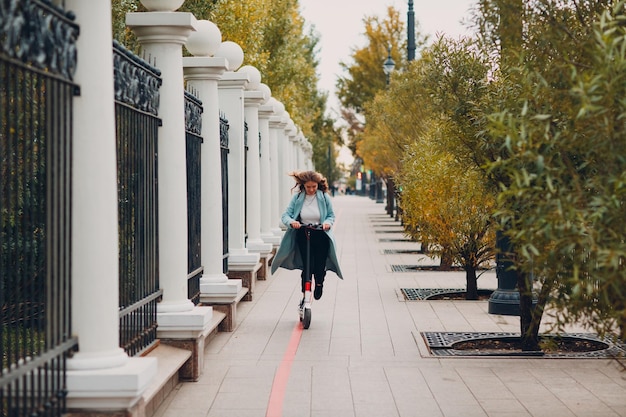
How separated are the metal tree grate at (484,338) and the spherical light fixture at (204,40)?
3733 millimetres

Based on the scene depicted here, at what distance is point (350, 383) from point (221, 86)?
6.60 meters

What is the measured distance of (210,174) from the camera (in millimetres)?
11422

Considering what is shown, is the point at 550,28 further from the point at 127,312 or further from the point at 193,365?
the point at 193,365

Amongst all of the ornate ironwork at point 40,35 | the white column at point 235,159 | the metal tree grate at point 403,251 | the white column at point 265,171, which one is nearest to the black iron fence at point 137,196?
the ornate ironwork at point 40,35

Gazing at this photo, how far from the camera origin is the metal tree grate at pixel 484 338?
32.6 ft

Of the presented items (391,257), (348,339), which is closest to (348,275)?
(391,257)

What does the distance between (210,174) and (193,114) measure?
95 centimetres

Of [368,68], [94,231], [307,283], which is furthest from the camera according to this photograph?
[368,68]

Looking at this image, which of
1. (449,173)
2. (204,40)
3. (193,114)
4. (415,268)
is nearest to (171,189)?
(193,114)

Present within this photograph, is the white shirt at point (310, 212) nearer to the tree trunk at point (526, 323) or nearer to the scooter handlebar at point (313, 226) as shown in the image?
the scooter handlebar at point (313, 226)

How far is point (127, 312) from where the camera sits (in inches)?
293

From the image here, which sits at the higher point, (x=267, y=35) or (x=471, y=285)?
(x=267, y=35)

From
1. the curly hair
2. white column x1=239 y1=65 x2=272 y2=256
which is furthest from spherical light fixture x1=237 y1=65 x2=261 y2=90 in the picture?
the curly hair

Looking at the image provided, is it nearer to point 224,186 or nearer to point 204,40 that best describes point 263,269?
point 224,186
